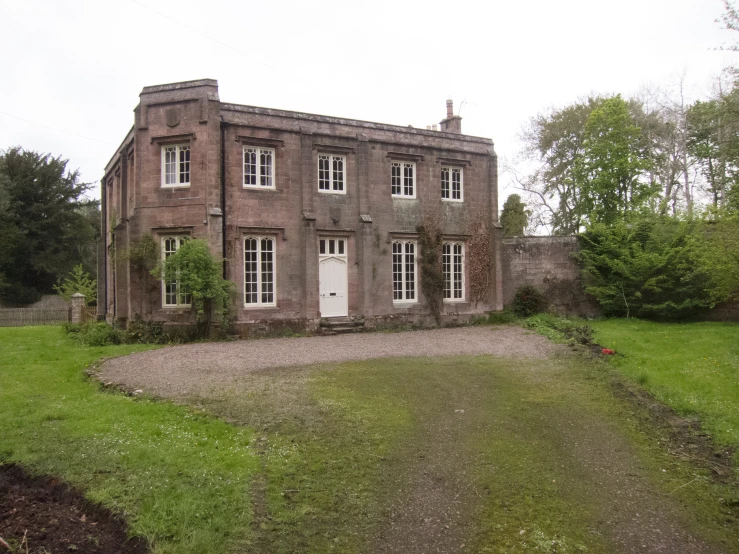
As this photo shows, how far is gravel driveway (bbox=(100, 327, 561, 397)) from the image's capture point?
11.0 meters

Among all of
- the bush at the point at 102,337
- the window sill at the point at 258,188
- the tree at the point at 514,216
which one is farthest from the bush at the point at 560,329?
the tree at the point at 514,216

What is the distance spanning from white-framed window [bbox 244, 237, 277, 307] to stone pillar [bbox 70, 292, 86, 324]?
9778mm

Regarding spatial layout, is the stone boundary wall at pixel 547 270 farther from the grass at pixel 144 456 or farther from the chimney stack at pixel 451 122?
the grass at pixel 144 456

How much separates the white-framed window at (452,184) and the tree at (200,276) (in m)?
9.69

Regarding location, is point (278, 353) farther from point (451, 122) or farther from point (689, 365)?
point (451, 122)

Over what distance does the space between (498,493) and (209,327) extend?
528 inches

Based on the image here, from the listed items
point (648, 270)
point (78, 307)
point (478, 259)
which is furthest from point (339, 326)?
point (78, 307)

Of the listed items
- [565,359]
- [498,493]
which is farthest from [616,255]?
[498,493]

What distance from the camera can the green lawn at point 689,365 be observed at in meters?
8.57

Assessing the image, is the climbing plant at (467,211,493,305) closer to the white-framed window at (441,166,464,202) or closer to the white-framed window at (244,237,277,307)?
the white-framed window at (441,166,464,202)

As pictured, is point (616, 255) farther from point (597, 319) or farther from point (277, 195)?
point (277, 195)

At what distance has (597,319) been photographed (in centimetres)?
2178

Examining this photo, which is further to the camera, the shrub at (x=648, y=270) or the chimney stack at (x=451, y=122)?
the chimney stack at (x=451, y=122)

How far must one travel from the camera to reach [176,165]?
18438 millimetres
